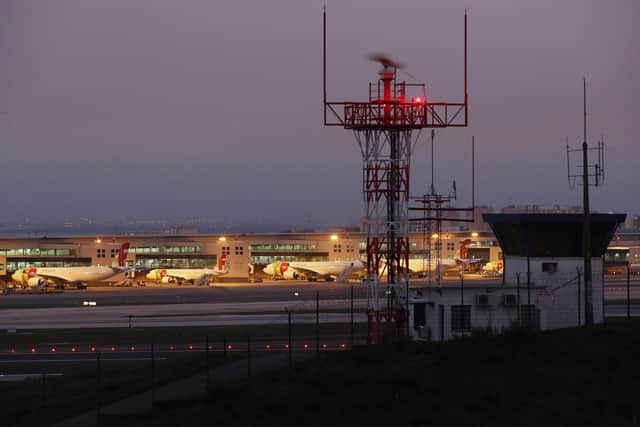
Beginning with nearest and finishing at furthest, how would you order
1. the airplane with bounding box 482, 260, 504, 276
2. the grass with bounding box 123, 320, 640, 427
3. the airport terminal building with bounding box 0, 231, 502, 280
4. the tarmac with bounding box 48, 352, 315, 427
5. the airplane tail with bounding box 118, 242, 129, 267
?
1. the grass with bounding box 123, 320, 640, 427
2. the tarmac with bounding box 48, 352, 315, 427
3. the airplane with bounding box 482, 260, 504, 276
4. the airplane tail with bounding box 118, 242, 129, 267
5. the airport terminal building with bounding box 0, 231, 502, 280

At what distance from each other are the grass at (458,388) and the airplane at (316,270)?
271 feet

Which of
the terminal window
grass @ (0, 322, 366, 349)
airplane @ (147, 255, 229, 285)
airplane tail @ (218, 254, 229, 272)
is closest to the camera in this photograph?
the terminal window

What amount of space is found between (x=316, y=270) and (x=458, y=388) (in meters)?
89.2

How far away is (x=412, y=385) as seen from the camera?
21.9m

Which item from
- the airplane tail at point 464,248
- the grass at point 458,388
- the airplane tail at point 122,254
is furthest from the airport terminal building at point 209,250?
the grass at point 458,388

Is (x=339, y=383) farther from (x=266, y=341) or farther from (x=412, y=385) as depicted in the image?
(x=266, y=341)

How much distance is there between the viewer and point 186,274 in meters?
109

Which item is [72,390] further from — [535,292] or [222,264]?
[222,264]

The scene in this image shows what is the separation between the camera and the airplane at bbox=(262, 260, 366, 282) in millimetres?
109125

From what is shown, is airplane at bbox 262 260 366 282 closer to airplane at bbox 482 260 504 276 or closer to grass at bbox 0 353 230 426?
airplane at bbox 482 260 504 276

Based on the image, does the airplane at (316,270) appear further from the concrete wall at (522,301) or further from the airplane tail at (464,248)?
the concrete wall at (522,301)

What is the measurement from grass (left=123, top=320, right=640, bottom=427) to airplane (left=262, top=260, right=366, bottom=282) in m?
82.6

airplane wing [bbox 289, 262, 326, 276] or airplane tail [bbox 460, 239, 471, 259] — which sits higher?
airplane tail [bbox 460, 239, 471, 259]

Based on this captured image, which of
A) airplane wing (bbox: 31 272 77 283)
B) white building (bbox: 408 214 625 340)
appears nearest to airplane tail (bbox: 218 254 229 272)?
airplane wing (bbox: 31 272 77 283)
